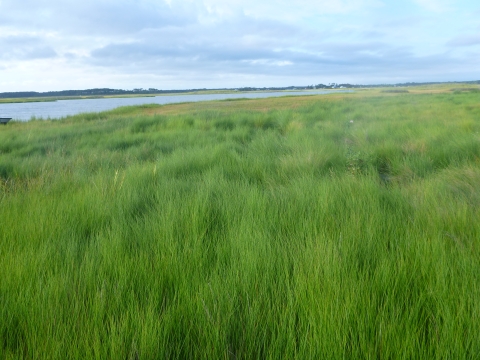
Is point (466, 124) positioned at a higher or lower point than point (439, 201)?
higher

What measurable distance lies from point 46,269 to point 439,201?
260 centimetres

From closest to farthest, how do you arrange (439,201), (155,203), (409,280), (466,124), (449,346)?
(449,346) < (409,280) < (439,201) < (155,203) < (466,124)

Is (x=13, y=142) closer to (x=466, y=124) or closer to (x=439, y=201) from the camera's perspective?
(x=439, y=201)

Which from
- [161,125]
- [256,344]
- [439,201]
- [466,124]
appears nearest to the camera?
[256,344]

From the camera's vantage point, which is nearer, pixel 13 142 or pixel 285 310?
pixel 285 310

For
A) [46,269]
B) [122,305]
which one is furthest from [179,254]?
[46,269]

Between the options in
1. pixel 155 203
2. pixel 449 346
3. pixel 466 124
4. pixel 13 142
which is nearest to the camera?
pixel 449 346

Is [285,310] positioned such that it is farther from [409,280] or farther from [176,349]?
A: [409,280]

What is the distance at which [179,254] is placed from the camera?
155 centimetres

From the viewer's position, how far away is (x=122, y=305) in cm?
116

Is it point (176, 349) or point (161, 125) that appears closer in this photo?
point (176, 349)

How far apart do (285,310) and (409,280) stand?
58 cm

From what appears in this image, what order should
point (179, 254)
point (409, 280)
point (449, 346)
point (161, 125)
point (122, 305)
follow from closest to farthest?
point (449, 346) < point (122, 305) < point (409, 280) < point (179, 254) < point (161, 125)

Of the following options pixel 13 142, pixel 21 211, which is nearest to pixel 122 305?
pixel 21 211
